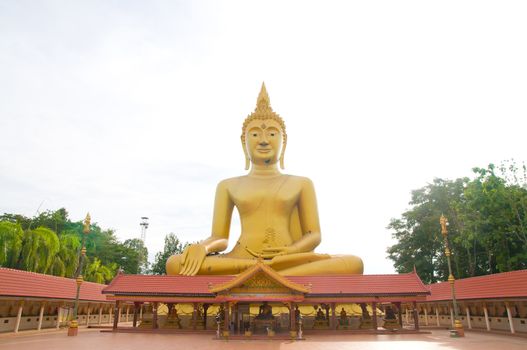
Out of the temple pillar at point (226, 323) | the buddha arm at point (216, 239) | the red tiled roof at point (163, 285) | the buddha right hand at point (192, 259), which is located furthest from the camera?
the buddha arm at point (216, 239)

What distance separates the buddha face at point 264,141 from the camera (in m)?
25.3

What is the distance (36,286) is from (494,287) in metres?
21.7

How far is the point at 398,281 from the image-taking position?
18812mm

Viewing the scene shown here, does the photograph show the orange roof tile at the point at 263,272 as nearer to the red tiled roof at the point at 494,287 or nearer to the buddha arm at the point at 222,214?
the buddha arm at the point at 222,214

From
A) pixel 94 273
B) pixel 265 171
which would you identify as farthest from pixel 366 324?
pixel 94 273

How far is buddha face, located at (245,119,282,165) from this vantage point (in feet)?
83.1

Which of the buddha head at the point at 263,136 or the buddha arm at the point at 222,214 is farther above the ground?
the buddha head at the point at 263,136

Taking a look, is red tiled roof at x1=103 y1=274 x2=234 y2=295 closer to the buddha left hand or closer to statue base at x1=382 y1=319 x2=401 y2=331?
the buddha left hand

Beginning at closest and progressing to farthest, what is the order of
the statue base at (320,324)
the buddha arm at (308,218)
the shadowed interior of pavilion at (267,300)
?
the shadowed interior of pavilion at (267,300)
the statue base at (320,324)
the buddha arm at (308,218)

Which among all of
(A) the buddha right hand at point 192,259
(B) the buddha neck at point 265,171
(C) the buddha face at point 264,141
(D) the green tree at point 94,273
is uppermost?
(C) the buddha face at point 264,141

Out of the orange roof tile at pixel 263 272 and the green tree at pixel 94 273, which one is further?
the green tree at pixel 94 273

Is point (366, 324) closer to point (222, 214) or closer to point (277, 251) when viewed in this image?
point (277, 251)

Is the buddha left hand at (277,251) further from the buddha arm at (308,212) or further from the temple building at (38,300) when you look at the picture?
the temple building at (38,300)

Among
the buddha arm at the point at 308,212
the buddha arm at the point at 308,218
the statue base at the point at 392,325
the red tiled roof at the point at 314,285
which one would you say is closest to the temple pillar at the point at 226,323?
the red tiled roof at the point at 314,285
